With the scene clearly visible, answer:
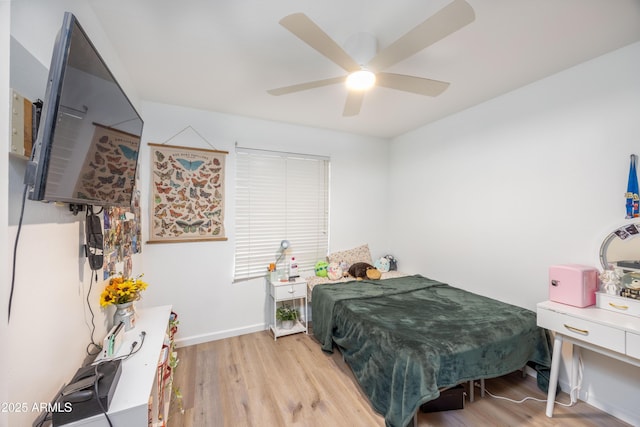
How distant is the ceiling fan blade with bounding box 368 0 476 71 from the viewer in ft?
3.62

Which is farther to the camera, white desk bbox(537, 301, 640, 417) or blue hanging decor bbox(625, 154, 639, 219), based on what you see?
blue hanging decor bbox(625, 154, 639, 219)

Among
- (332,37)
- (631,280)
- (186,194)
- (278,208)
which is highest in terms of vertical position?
(332,37)

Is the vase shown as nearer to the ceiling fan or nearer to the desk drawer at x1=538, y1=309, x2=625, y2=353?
the ceiling fan

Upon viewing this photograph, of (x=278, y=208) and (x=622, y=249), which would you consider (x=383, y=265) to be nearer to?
(x=278, y=208)

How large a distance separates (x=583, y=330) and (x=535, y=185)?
115 centimetres

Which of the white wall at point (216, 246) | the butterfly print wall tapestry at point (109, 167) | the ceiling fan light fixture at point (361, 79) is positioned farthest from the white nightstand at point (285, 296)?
the ceiling fan light fixture at point (361, 79)

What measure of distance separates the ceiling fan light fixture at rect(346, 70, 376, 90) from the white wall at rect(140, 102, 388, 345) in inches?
62.2

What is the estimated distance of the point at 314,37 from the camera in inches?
51.7

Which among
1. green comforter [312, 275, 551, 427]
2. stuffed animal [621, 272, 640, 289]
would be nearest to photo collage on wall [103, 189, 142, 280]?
green comforter [312, 275, 551, 427]

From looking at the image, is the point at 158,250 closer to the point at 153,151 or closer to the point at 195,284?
the point at 195,284

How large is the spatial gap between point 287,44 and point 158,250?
7.37ft

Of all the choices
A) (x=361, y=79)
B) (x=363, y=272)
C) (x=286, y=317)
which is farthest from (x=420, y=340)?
(x=361, y=79)

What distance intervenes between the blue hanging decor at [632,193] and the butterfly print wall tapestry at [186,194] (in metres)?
3.30

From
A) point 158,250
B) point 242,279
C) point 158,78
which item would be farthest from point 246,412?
point 158,78
